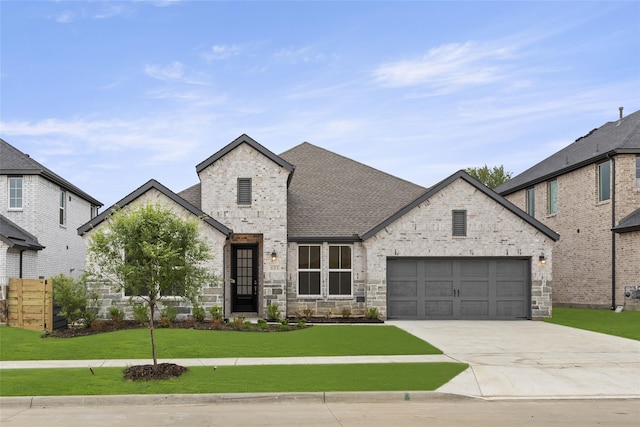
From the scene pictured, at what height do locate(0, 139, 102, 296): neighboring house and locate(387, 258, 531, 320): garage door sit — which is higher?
locate(0, 139, 102, 296): neighboring house

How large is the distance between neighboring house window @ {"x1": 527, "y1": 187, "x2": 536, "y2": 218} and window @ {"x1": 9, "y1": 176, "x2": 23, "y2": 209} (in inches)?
1141

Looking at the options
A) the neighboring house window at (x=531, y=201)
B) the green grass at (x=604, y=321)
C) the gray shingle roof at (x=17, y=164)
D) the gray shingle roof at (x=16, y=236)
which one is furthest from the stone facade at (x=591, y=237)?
the gray shingle roof at (x=17, y=164)

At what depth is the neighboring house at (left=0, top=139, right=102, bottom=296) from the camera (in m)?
23.0

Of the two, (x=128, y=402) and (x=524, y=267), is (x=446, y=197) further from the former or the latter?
(x=128, y=402)

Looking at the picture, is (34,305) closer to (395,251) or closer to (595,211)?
(395,251)

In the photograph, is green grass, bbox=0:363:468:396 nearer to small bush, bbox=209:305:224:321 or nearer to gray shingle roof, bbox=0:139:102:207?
small bush, bbox=209:305:224:321

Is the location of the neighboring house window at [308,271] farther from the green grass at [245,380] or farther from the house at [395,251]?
the green grass at [245,380]

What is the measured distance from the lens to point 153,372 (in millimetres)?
11555

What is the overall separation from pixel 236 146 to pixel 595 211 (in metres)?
18.8

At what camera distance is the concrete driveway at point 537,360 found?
11.0 meters

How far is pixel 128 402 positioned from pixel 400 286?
14.8 meters

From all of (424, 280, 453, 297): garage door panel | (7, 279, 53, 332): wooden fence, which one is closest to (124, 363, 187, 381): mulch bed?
(7, 279, 53, 332): wooden fence

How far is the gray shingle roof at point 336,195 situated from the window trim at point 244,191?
2.17 metres

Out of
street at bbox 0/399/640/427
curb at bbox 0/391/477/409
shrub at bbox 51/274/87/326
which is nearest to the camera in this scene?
street at bbox 0/399/640/427
